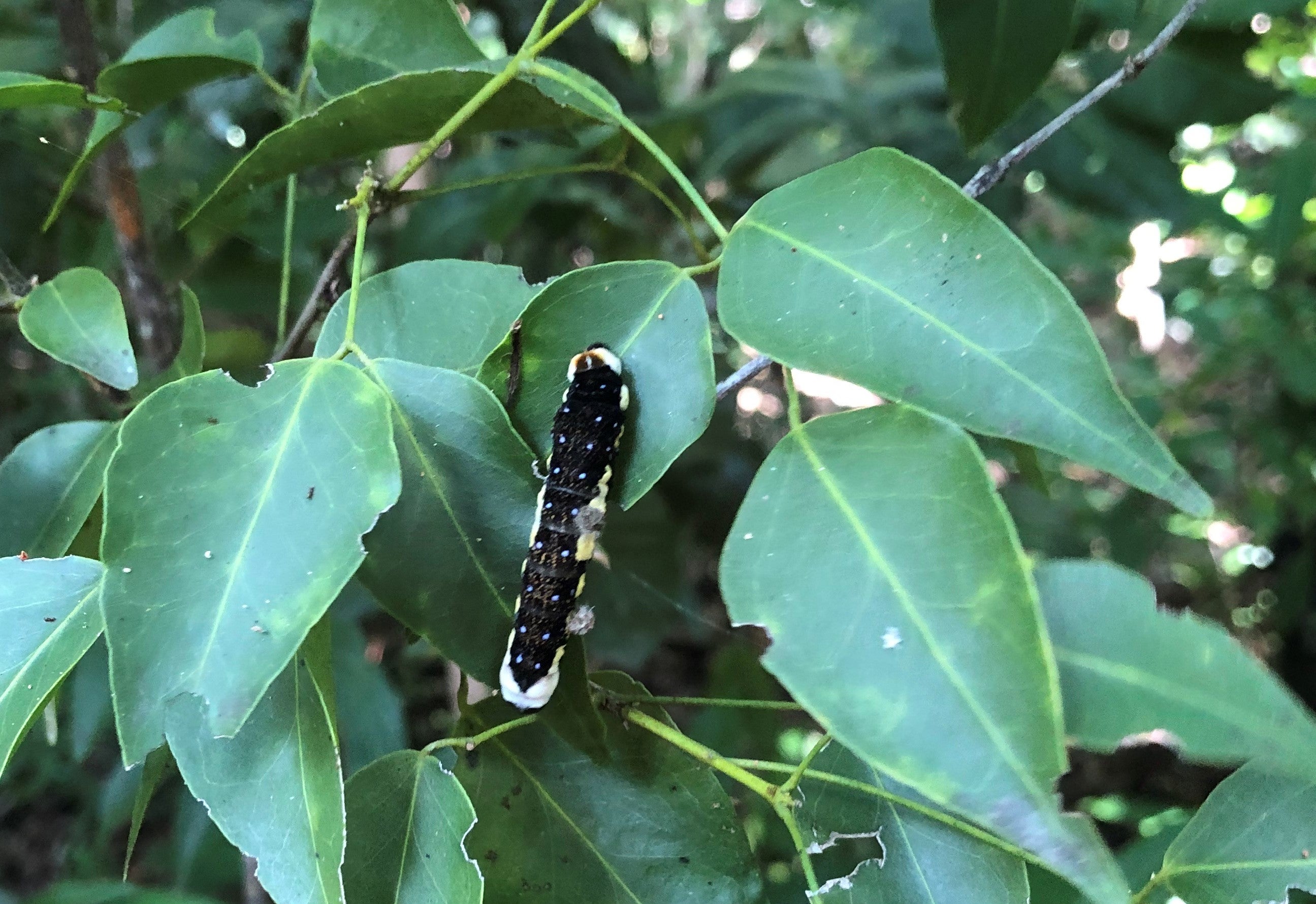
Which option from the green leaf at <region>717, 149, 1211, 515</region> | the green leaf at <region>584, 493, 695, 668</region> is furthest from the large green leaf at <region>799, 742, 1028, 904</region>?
the green leaf at <region>584, 493, 695, 668</region>

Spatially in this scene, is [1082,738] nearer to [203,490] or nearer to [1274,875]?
[1274,875]

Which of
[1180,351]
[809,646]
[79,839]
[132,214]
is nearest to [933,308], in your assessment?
[809,646]

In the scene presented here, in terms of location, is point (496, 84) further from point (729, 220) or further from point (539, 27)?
point (729, 220)

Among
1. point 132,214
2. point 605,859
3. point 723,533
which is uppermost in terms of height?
point 132,214

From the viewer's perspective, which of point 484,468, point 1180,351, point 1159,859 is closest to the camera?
point 484,468

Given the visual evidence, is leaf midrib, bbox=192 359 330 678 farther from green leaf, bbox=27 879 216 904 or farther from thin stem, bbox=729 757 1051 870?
green leaf, bbox=27 879 216 904

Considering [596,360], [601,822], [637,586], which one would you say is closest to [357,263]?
[596,360]

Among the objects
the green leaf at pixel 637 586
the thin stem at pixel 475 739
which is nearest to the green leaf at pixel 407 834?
the thin stem at pixel 475 739
